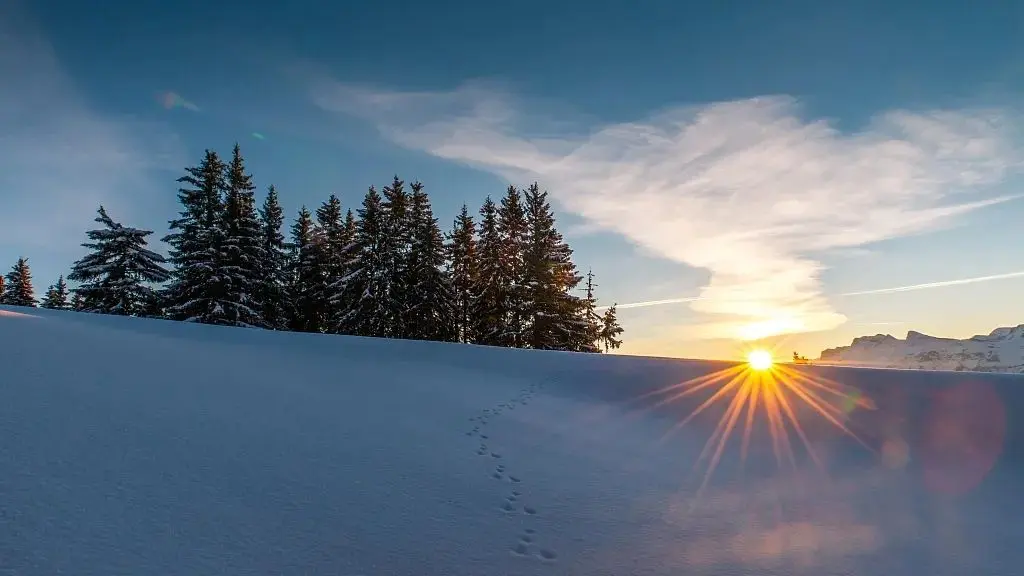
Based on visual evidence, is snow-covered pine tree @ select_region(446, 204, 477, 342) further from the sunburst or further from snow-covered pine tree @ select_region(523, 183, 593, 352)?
the sunburst

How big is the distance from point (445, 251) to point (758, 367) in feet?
79.3

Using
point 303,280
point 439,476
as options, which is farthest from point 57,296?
point 439,476

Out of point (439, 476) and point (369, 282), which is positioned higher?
point (369, 282)

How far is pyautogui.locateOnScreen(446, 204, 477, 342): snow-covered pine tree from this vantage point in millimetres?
36062

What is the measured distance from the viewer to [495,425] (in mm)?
8367

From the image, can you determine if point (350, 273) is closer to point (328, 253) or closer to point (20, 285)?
point (328, 253)

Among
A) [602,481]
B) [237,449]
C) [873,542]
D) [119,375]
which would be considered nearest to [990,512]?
[873,542]

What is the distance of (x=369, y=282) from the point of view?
32.2 m

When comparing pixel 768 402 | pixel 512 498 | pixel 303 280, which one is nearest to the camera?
pixel 512 498

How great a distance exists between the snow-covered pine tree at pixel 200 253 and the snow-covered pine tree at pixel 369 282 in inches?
272

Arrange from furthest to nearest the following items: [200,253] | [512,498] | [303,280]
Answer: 1. [303,280]
2. [200,253]
3. [512,498]

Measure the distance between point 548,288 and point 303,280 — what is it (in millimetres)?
17746

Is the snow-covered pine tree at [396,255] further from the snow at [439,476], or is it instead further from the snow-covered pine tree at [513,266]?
the snow at [439,476]

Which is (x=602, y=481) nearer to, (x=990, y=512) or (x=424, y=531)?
(x=424, y=531)
